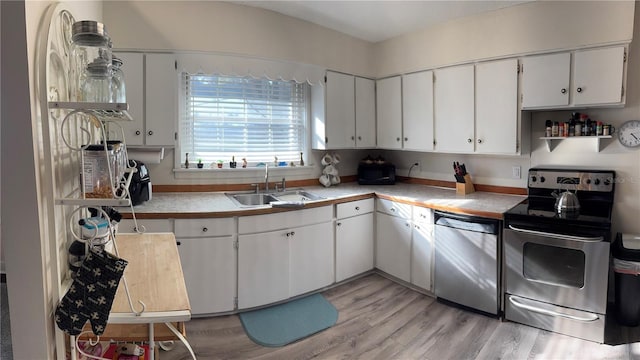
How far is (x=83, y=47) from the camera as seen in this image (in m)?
1.20

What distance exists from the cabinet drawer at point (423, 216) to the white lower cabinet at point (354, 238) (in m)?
0.50

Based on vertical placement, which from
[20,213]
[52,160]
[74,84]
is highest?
[74,84]

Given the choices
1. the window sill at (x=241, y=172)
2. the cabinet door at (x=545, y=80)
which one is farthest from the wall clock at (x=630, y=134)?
the window sill at (x=241, y=172)

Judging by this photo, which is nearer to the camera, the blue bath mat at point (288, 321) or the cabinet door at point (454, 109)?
the blue bath mat at point (288, 321)

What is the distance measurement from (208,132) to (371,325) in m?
2.21

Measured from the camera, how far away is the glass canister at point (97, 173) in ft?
3.60

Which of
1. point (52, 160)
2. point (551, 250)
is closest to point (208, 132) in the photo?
point (52, 160)

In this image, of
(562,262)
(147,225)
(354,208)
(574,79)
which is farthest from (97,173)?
(574,79)

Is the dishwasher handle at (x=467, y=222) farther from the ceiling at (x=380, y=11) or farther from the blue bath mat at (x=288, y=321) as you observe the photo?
the ceiling at (x=380, y=11)

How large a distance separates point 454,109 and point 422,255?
139 cm

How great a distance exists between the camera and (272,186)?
3455mm

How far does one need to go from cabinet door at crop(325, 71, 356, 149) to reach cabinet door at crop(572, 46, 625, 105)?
1.95m

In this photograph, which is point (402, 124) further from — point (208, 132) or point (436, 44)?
point (208, 132)

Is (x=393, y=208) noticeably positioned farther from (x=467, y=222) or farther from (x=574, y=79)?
(x=574, y=79)
